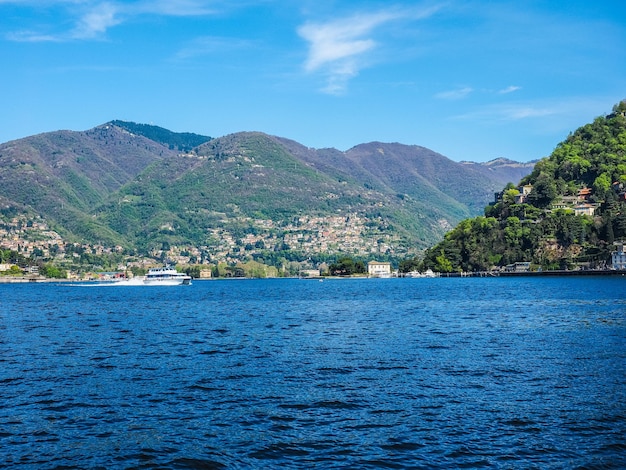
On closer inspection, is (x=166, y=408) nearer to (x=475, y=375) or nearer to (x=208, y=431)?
(x=208, y=431)

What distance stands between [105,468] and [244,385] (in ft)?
36.8

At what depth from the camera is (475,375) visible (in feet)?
101

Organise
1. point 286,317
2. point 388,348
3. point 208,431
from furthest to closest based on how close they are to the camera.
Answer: point 286,317 < point 388,348 < point 208,431

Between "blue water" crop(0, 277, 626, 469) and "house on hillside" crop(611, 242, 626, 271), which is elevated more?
"house on hillside" crop(611, 242, 626, 271)

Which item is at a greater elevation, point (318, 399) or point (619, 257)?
point (619, 257)

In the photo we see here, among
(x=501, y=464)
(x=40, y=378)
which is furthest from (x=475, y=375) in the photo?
(x=40, y=378)

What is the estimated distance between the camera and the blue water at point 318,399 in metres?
19.5

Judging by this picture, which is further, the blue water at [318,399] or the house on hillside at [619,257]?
the house on hillside at [619,257]

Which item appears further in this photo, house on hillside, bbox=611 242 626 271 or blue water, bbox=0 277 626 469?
house on hillside, bbox=611 242 626 271

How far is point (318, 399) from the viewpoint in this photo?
1036 inches

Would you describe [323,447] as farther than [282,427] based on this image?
No

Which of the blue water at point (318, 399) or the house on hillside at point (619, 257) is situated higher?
the house on hillside at point (619, 257)

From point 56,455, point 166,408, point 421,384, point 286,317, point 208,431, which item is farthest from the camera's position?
point 286,317

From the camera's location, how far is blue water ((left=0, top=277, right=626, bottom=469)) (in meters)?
19.5
